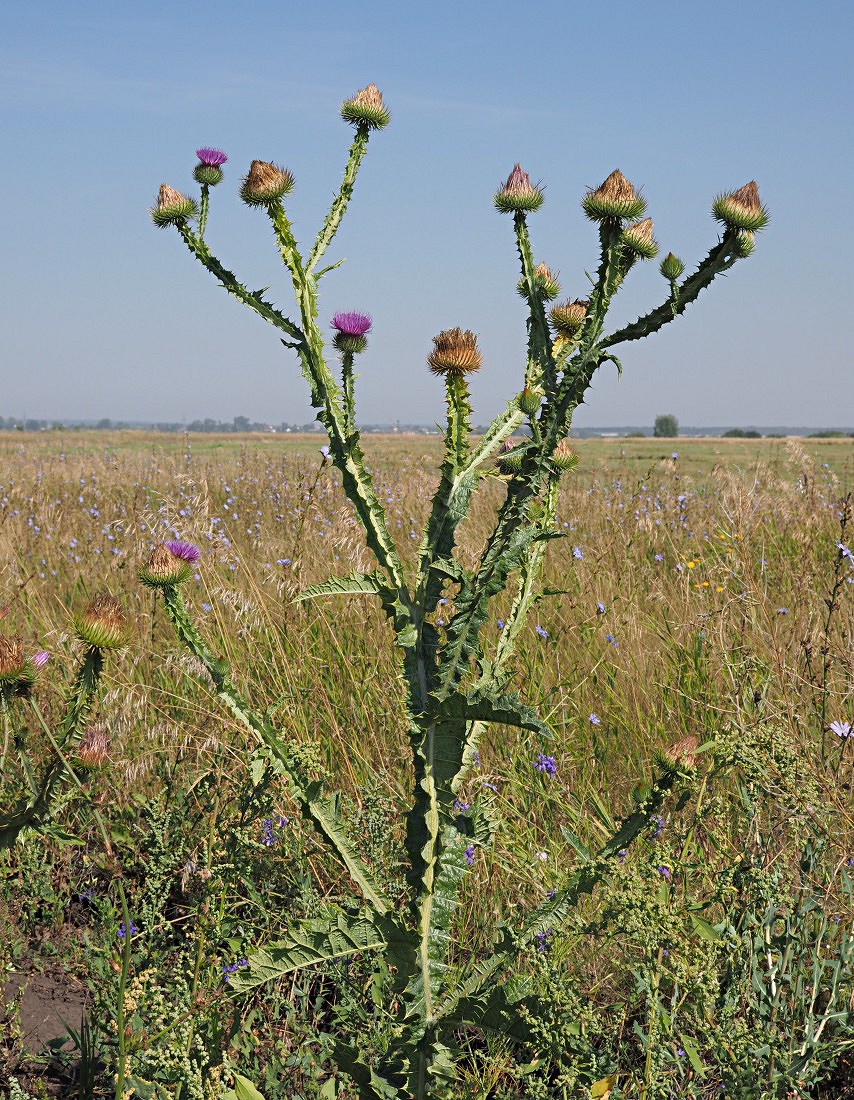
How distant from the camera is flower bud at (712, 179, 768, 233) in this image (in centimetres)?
178

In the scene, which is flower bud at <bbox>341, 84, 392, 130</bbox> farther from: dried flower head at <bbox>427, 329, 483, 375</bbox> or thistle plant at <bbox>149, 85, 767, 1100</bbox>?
dried flower head at <bbox>427, 329, 483, 375</bbox>

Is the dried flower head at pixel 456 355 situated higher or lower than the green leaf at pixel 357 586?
higher

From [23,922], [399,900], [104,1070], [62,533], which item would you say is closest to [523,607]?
[399,900]

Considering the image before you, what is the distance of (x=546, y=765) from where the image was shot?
2871mm

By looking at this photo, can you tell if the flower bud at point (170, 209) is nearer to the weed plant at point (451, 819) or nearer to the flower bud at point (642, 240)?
the weed plant at point (451, 819)

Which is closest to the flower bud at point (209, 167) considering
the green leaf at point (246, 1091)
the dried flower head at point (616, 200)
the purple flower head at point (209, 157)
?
the purple flower head at point (209, 157)

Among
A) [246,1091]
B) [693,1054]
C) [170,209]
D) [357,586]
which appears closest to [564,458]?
[357,586]

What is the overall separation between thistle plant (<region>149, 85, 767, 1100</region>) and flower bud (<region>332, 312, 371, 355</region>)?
0.4 inches

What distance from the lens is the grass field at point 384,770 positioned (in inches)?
80.8

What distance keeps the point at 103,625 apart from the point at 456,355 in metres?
0.99

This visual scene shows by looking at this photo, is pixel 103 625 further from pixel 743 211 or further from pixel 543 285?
pixel 743 211

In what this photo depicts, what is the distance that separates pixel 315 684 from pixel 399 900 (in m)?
1.04

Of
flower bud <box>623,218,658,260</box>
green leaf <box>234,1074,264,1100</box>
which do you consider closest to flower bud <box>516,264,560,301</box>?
flower bud <box>623,218,658,260</box>

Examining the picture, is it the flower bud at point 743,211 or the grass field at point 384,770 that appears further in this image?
the grass field at point 384,770
